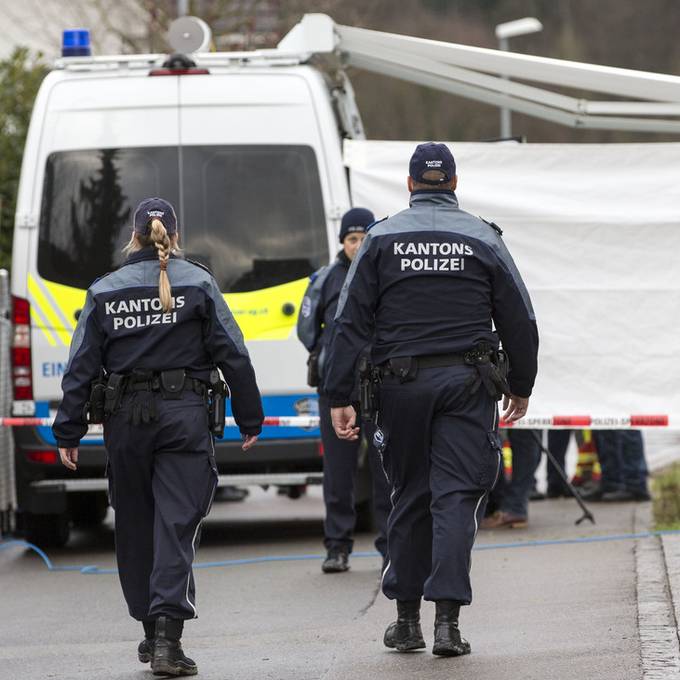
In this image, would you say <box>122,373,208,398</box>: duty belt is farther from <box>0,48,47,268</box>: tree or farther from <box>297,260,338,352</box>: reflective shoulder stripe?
<box>0,48,47,268</box>: tree

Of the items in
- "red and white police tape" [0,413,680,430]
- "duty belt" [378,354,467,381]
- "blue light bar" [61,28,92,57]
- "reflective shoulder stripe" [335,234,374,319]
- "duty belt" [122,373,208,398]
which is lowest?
"red and white police tape" [0,413,680,430]

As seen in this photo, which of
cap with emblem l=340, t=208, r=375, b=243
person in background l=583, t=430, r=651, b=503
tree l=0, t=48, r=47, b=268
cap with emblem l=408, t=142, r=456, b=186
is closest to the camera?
cap with emblem l=408, t=142, r=456, b=186

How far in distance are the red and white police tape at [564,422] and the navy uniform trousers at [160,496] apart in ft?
10.8

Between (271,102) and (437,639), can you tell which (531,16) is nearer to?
(271,102)

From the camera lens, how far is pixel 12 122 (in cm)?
1758

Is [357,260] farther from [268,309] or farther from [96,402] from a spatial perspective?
[268,309]

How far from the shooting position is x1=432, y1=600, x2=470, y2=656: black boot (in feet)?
19.4

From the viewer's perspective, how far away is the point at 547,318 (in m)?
9.60

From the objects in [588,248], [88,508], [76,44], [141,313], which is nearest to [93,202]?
[76,44]

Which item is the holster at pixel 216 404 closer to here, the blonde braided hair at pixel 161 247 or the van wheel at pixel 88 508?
the blonde braided hair at pixel 161 247

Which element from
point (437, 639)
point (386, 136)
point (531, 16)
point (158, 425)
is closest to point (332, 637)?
point (437, 639)

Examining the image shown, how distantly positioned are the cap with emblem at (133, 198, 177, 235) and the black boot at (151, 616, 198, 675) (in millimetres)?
1446


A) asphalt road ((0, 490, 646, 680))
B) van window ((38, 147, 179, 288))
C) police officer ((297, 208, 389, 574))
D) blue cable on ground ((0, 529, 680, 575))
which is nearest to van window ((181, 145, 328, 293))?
van window ((38, 147, 179, 288))

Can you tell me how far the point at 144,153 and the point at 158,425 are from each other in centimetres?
388
